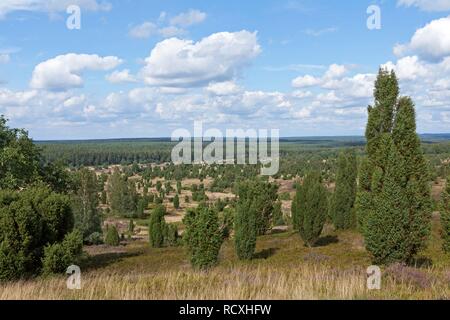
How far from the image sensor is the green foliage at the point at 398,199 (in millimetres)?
16312

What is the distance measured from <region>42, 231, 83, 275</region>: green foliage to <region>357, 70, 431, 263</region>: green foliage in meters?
12.4

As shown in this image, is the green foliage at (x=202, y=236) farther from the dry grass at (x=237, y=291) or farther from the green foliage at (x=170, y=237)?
the green foliage at (x=170, y=237)

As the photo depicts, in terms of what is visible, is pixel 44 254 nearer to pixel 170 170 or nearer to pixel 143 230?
pixel 143 230

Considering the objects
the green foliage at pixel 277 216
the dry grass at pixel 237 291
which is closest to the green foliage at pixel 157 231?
the green foliage at pixel 277 216

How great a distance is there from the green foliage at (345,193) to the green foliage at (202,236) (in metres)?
19.1

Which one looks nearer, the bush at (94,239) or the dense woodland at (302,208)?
the dense woodland at (302,208)

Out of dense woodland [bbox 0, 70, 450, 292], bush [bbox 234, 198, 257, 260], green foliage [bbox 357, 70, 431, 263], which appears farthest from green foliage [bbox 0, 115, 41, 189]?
green foliage [bbox 357, 70, 431, 263]

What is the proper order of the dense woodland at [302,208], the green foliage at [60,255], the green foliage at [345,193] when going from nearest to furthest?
1. the dense woodland at [302,208]
2. the green foliage at [60,255]
3. the green foliage at [345,193]

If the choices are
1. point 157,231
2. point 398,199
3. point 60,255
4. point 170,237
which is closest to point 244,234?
point 60,255

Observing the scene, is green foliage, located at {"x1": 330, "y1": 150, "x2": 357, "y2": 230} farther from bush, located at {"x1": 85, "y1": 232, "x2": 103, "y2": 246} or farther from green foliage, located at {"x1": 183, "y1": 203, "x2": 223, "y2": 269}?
bush, located at {"x1": 85, "y1": 232, "x2": 103, "y2": 246}

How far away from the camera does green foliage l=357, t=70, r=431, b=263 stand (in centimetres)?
1631
